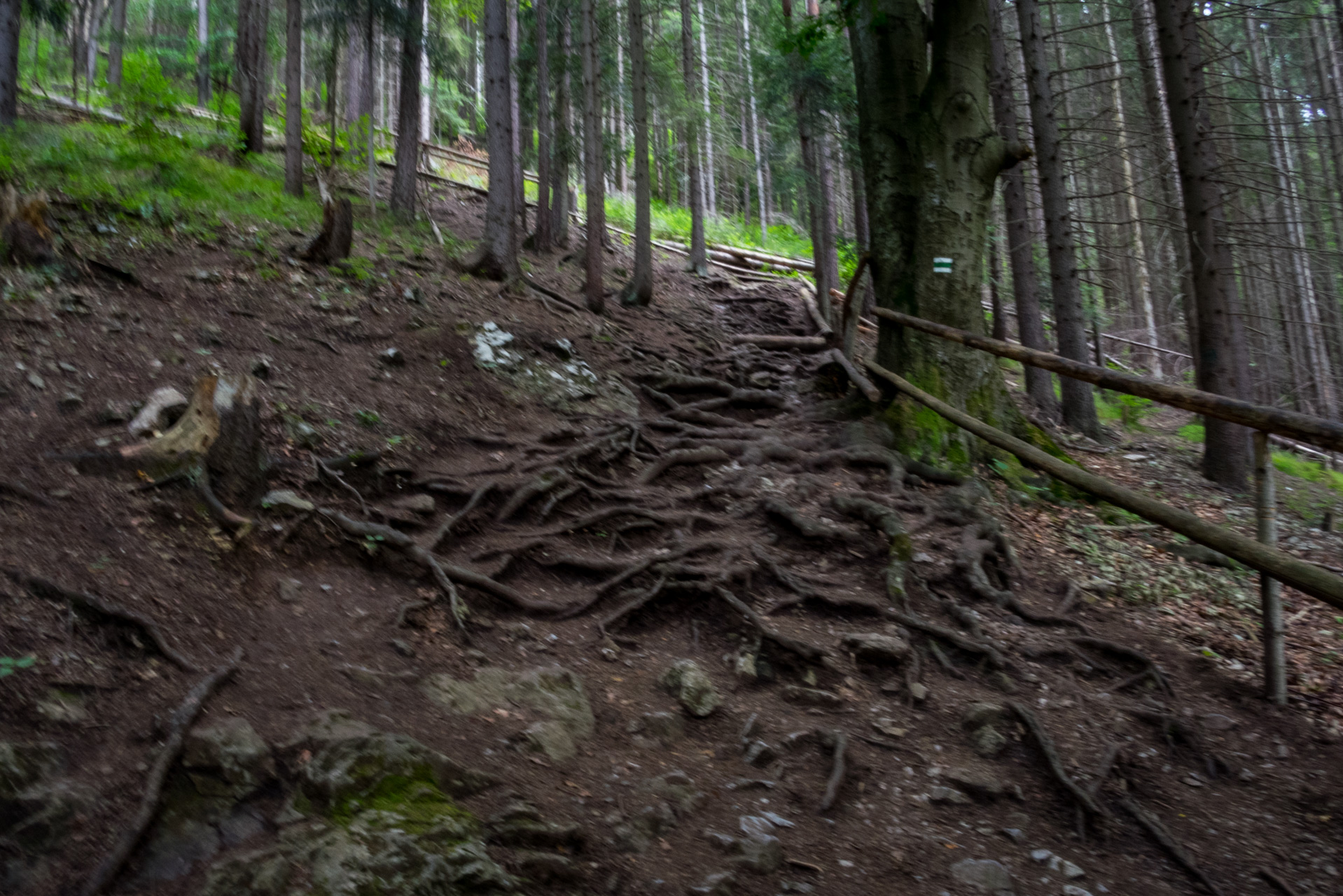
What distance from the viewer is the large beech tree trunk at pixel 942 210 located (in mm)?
7980

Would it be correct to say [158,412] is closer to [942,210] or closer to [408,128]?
[942,210]

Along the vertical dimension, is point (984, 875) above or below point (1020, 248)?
below

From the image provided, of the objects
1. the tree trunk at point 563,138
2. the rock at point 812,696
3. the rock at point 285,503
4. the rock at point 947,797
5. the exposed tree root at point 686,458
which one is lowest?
the rock at point 947,797

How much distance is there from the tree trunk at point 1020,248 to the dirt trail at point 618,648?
6.49 meters

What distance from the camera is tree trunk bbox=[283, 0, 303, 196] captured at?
12.9 metres

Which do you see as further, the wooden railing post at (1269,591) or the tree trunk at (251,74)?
the tree trunk at (251,74)

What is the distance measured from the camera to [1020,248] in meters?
13.0

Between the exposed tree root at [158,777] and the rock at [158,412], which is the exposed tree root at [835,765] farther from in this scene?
the rock at [158,412]

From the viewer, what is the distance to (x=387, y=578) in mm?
5406

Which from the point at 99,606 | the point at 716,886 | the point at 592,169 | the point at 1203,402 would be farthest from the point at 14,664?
the point at 592,169

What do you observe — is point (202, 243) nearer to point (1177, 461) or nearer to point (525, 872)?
point (525, 872)

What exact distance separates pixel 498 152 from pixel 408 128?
331cm

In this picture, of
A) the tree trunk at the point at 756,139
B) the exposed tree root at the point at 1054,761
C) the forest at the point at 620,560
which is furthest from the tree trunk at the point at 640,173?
the tree trunk at the point at 756,139

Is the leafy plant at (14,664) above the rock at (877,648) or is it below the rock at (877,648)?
above
